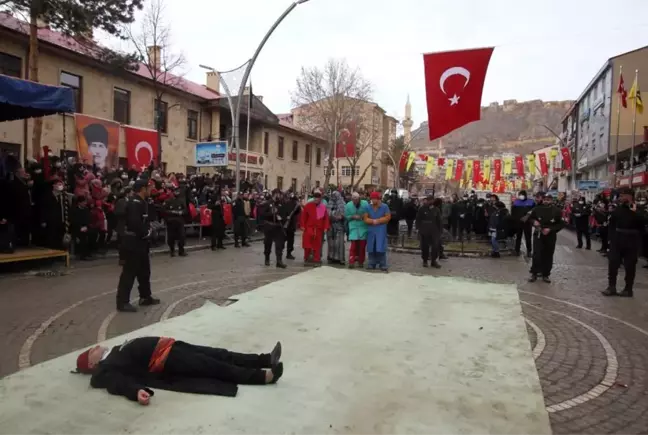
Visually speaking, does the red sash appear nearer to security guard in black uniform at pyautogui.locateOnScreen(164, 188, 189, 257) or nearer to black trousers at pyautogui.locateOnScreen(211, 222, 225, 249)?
security guard in black uniform at pyautogui.locateOnScreen(164, 188, 189, 257)

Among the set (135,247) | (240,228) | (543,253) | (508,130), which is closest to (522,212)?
(543,253)

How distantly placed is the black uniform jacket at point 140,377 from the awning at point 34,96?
7406mm

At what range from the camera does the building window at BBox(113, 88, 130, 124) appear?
24062 millimetres

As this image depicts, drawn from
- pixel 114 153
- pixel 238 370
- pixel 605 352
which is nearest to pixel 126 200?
pixel 238 370

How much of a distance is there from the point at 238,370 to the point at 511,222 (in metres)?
12.9

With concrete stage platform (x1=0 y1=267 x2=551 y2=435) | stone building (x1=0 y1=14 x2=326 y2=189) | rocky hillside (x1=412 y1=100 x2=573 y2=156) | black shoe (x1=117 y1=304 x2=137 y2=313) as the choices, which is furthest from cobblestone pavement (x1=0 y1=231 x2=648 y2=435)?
rocky hillside (x1=412 y1=100 x2=573 y2=156)

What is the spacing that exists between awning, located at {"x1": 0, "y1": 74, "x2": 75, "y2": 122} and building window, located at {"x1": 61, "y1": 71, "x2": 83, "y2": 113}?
12.1m

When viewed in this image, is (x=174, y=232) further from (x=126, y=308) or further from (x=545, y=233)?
(x=545, y=233)

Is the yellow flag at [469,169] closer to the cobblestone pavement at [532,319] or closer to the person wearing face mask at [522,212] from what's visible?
the person wearing face mask at [522,212]

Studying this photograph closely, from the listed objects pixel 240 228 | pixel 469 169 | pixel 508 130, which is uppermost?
pixel 508 130

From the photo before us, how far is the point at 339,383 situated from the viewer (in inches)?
164

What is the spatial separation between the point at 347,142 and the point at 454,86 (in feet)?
115

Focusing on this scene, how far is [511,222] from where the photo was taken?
15234 mm

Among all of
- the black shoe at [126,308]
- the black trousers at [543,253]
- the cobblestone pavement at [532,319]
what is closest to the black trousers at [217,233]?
the cobblestone pavement at [532,319]
